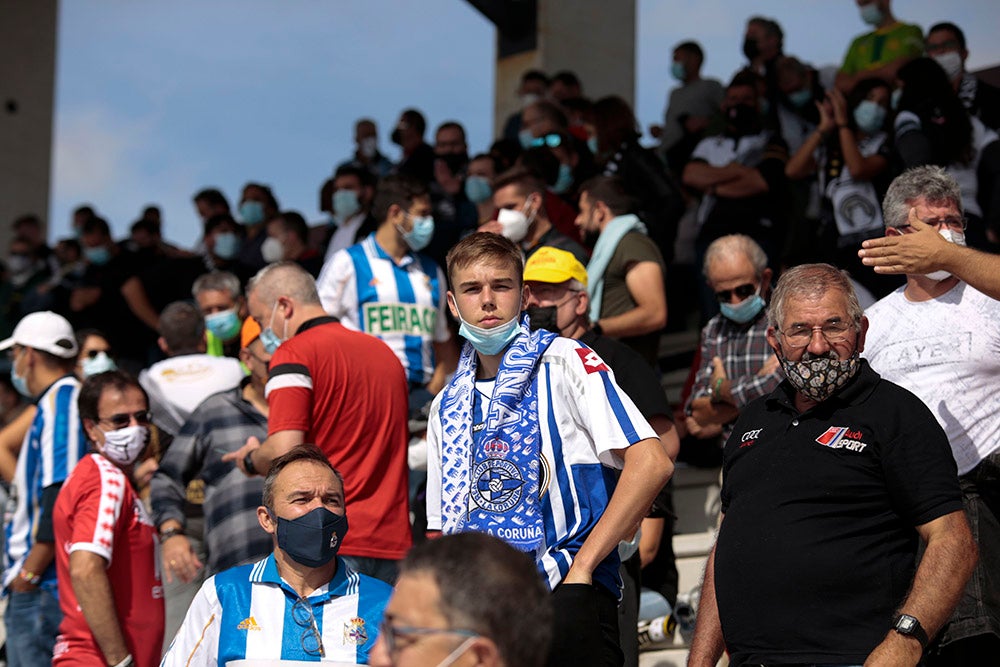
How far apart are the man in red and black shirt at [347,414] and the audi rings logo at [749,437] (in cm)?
155

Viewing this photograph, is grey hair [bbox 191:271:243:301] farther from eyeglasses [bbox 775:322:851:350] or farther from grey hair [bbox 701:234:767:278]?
eyeglasses [bbox 775:322:851:350]

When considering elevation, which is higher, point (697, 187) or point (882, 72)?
point (882, 72)

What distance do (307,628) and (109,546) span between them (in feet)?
4.20

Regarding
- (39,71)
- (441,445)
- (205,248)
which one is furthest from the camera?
(39,71)

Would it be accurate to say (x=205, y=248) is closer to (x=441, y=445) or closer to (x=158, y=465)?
(x=158, y=465)

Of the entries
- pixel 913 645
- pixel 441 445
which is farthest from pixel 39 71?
pixel 913 645

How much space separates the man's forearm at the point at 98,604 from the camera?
14.6ft

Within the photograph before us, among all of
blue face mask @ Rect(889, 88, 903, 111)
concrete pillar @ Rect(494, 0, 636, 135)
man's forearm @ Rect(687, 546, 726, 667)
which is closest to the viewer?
man's forearm @ Rect(687, 546, 726, 667)

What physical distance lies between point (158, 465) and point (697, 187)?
3943 millimetres

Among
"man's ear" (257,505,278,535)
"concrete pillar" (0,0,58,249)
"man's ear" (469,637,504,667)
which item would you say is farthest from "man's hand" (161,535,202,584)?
"concrete pillar" (0,0,58,249)

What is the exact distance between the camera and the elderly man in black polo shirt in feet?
10.3

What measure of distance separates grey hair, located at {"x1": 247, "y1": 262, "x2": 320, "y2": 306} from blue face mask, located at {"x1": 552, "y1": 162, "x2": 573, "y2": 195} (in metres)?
3.51

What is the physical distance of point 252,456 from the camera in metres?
4.58

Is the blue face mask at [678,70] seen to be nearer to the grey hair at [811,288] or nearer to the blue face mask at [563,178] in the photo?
the blue face mask at [563,178]
